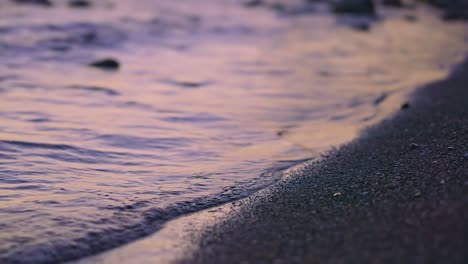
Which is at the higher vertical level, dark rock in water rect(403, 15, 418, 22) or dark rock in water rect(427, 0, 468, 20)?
dark rock in water rect(403, 15, 418, 22)

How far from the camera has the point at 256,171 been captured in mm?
3600

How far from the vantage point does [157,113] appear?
5.02 meters

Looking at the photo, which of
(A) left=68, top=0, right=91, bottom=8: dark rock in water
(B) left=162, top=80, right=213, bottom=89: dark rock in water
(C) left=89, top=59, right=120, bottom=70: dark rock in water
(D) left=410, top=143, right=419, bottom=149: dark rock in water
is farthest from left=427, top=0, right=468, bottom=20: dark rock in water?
(D) left=410, top=143, right=419, bottom=149: dark rock in water

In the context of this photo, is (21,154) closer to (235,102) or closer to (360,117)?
(235,102)

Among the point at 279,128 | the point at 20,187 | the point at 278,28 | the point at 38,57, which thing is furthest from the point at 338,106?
the point at 278,28

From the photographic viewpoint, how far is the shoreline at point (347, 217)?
203 cm

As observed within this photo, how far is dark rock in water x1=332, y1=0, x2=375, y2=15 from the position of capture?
55.6ft

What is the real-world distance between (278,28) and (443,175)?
442 inches

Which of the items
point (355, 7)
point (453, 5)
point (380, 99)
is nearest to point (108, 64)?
point (380, 99)

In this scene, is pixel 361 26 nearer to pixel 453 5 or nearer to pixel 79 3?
pixel 79 3

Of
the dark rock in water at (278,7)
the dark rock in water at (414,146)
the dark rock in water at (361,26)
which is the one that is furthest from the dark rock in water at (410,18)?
the dark rock in water at (414,146)

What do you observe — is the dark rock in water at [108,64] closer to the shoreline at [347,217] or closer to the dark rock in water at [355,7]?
the shoreline at [347,217]

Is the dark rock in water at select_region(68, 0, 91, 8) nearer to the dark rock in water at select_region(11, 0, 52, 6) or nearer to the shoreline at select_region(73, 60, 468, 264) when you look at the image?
the dark rock in water at select_region(11, 0, 52, 6)

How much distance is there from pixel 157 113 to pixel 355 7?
1376 cm
